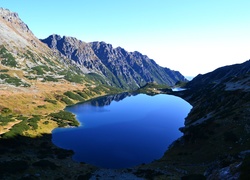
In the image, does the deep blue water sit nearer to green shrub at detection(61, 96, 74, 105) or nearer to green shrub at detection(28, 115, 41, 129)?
green shrub at detection(28, 115, 41, 129)

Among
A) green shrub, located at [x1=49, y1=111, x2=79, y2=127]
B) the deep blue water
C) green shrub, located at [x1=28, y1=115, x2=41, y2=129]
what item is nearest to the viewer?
the deep blue water

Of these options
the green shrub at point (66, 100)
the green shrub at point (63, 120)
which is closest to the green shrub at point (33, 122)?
the green shrub at point (63, 120)

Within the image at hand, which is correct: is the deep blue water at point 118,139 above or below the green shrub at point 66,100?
below

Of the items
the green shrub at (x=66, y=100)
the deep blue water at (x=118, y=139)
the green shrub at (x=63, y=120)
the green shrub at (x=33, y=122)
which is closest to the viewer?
the deep blue water at (x=118, y=139)

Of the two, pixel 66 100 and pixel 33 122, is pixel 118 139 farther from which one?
pixel 66 100

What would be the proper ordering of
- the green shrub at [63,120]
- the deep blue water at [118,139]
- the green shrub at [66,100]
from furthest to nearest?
the green shrub at [66,100]
the green shrub at [63,120]
the deep blue water at [118,139]

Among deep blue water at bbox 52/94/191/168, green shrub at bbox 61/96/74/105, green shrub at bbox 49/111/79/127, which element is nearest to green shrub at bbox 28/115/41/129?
deep blue water at bbox 52/94/191/168

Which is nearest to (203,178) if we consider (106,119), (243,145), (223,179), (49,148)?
(223,179)

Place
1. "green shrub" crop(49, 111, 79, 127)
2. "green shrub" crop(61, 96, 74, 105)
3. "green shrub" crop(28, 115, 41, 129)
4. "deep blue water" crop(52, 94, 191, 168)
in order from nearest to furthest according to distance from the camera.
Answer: "deep blue water" crop(52, 94, 191, 168)
"green shrub" crop(28, 115, 41, 129)
"green shrub" crop(49, 111, 79, 127)
"green shrub" crop(61, 96, 74, 105)

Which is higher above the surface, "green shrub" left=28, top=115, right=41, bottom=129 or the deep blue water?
"green shrub" left=28, top=115, right=41, bottom=129

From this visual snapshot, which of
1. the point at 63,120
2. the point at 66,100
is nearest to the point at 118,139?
the point at 63,120

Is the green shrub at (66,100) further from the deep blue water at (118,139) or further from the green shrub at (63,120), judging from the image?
the green shrub at (63,120)

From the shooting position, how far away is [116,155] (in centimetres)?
8031

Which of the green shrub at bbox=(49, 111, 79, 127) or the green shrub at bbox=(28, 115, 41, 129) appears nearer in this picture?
the green shrub at bbox=(28, 115, 41, 129)
